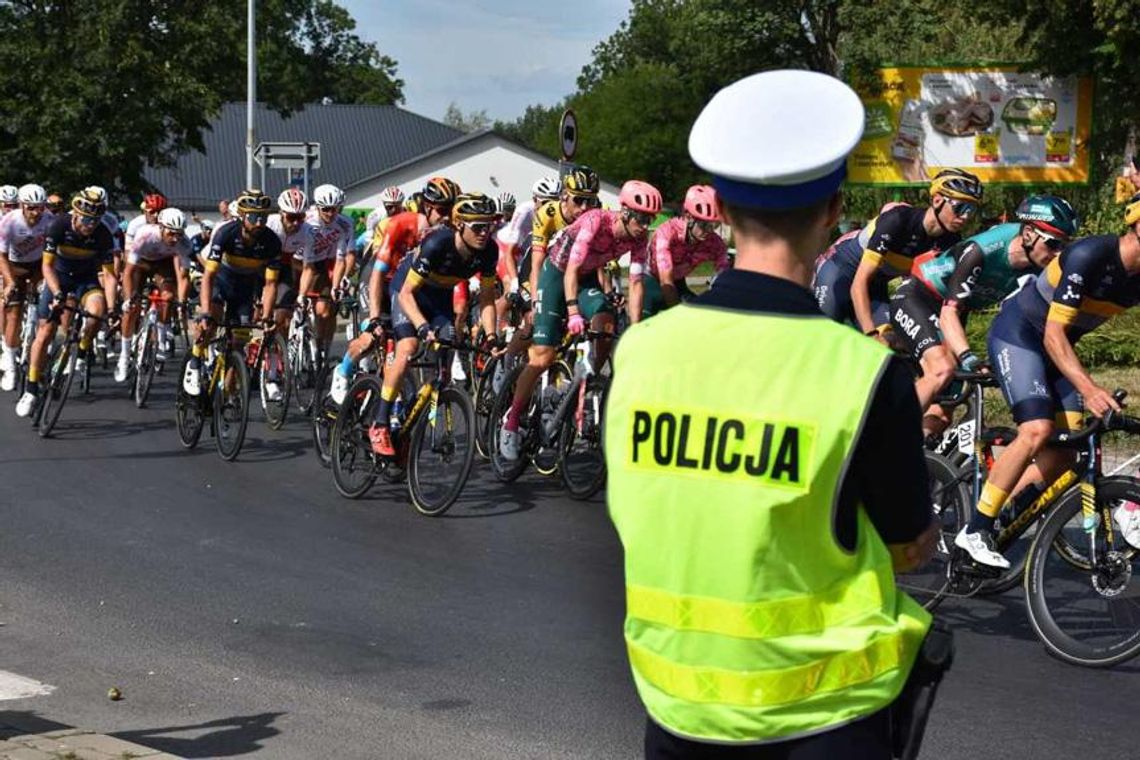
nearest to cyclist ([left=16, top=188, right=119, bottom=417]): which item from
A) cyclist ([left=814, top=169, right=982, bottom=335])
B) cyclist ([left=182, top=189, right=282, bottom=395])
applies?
cyclist ([left=182, top=189, right=282, bottom=395])

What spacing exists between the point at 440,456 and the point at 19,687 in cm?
427

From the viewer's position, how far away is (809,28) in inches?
1987

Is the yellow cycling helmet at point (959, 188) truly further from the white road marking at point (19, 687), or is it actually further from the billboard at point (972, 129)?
the billboard at point (972, 129)

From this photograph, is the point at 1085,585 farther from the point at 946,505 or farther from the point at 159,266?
the point at 159,266

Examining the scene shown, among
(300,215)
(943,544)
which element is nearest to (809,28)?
(300,215)

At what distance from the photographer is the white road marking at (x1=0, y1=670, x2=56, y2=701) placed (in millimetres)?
6945

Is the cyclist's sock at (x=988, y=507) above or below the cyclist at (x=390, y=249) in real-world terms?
below

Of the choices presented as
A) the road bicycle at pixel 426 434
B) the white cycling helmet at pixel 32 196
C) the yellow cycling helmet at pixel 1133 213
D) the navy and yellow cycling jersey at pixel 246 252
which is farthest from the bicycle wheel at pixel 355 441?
the white cycling helmet at pixel 32 196

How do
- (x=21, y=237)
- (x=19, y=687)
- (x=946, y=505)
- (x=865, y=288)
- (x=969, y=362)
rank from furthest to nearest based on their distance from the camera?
(x=21, y=237) → (x=865, y=288) → (x=969, y=362) → (x=946, y=505) → (x=19, y=687)

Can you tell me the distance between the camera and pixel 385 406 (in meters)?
11.2

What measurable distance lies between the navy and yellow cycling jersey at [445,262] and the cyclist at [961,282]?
2680mm

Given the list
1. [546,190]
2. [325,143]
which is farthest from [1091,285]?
[325,143]

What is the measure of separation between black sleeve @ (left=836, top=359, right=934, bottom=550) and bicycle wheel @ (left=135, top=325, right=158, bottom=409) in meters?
14.6

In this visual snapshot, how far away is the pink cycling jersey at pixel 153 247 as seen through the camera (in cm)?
1820
